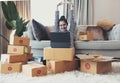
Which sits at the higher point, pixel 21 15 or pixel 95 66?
pixel 21 15

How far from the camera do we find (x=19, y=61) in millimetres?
2646

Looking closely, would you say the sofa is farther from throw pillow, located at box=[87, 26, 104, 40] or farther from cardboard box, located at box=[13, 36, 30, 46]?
cardboard box, located at box=[13, 36, 30, 46]

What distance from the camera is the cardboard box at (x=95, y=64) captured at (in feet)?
8.04

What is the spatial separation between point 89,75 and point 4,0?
3010 millimetres

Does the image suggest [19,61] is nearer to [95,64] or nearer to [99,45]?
[95,64]

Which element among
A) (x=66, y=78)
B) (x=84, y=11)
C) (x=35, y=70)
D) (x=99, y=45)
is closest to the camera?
(x=66, y=78)

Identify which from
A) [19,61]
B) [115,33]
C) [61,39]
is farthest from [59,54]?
[115,33]

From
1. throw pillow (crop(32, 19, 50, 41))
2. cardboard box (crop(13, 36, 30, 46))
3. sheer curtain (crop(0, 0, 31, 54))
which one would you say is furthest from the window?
cardboard box (crop(13, 36, 30, 46))

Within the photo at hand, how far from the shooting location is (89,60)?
98.9 inches

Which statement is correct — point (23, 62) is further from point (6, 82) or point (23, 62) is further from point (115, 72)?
point (115, 72)

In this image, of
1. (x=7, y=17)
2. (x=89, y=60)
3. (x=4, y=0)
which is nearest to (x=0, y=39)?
(x=7, y=17)

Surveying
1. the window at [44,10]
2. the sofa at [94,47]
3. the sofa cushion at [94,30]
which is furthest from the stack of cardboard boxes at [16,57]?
the window at [44,10]

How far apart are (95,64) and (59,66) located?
42cm

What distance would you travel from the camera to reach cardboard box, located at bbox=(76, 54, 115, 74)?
2.45 m
